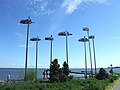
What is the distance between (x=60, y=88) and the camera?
29016 millimetres

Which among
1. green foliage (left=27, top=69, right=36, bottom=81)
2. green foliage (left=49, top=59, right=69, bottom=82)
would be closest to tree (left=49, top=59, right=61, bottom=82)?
green foliage (left=49, top=59, right=69, bottom=82)

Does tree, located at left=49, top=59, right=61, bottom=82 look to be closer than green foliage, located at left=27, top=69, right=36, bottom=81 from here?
Yes

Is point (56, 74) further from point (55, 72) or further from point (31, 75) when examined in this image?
point (31, 75)

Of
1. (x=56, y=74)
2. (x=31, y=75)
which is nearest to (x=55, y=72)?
(x=56, y=74)

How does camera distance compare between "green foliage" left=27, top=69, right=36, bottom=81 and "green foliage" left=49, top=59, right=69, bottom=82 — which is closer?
"green foliage" left=49, top=59, right=69, bottom=82

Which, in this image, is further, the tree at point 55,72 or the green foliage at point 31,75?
the green foliage at point 31,75

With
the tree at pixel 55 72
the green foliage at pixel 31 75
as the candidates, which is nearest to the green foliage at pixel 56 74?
the tree at pixel 55 72

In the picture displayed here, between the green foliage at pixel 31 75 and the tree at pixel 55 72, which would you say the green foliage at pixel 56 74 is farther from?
the green foliage at pixel 31 75

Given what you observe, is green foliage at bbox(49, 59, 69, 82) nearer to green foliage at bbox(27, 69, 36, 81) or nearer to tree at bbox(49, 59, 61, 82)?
tree at bbox(49, 59, 61, 82)

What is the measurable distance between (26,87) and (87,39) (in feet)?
146

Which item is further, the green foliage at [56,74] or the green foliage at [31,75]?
the green foliage at [31,75]

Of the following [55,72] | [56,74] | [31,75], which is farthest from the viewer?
[31,75]

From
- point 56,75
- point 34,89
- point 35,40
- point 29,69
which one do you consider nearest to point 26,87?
point 34,89

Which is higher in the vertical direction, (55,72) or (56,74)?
(55,72)
